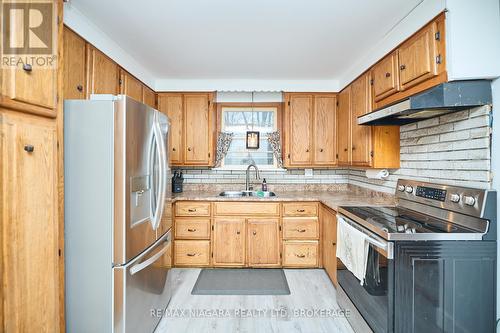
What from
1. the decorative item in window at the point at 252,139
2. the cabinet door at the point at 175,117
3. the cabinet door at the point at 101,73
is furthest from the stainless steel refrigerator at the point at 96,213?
the decorative item in window at the point at 252,139

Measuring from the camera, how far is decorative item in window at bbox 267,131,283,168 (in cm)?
332

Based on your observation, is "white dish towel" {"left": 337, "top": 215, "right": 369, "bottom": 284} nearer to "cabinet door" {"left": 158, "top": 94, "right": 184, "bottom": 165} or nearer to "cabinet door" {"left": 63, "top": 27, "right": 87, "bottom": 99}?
"cabinet door" {"left": 158, "top": 94, "right": 184, "bottom": 165}

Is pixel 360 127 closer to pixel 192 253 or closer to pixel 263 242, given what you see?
pixel 263 242

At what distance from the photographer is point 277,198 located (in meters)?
2.84

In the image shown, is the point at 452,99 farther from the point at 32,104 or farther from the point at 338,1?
the point at 32,104

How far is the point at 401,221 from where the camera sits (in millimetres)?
1586

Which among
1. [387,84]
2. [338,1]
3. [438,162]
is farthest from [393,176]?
[338,1]

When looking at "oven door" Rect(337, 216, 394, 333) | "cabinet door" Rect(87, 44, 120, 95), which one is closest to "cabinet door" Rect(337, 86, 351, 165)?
"oven door" Rect(337, 216, 394, 333)

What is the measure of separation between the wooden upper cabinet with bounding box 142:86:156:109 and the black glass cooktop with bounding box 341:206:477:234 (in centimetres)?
247

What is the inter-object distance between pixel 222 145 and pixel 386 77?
6.84ft

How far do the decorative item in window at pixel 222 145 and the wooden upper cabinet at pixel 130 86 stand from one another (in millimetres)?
1123

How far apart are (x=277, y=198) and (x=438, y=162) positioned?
1575mm

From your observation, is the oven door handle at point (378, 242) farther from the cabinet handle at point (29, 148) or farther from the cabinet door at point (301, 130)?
the cabinet handle at point (29, 148)

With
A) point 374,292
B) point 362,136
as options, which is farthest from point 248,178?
point 374,292
